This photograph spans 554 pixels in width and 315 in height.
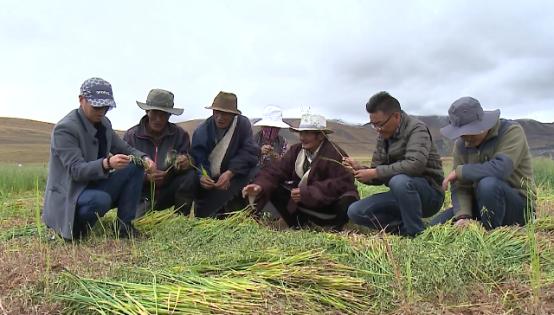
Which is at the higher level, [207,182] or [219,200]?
[207,182]

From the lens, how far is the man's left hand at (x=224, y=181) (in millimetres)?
5066

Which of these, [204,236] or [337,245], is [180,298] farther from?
[204,236]

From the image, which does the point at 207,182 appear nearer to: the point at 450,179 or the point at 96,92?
the point at 96,92

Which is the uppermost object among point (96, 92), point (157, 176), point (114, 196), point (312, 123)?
point (96, 92)

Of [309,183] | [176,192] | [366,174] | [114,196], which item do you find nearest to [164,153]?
[176,192]

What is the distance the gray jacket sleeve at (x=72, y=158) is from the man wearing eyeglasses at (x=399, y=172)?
196 cm

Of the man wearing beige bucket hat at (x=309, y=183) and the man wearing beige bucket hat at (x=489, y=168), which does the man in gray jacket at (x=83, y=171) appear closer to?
the man wearing beige bucket hat at (x=309, y=183)

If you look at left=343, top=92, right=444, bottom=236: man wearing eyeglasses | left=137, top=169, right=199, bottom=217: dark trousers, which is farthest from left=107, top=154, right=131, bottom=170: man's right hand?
left=343, top=92, right=444, bottom=236: man wearing eyeglasses

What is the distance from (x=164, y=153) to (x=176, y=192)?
38 cm

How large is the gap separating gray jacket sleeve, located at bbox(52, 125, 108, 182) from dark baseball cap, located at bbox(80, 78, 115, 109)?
27 cm

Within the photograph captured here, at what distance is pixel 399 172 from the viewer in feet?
14.0

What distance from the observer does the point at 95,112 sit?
13.2ft

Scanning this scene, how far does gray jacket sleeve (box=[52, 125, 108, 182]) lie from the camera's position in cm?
386

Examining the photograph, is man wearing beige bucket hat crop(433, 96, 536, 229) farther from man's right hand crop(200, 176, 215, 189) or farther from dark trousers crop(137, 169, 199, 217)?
dark trousers crop(137, 169, 199, 217)
